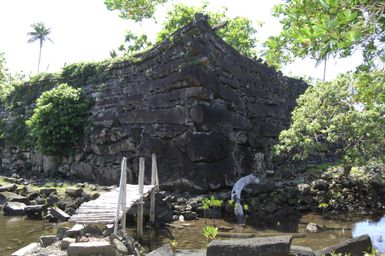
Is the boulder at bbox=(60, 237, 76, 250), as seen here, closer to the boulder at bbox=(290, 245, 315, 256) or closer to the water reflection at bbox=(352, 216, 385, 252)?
the boulder at bbox=(290, 245, 315, 256)

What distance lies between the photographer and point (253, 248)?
6.14 metres

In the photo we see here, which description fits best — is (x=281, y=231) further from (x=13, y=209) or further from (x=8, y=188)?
(x=8, y=188)

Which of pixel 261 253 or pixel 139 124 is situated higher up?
pixel 139 124

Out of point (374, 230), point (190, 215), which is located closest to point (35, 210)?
point (190, 215)

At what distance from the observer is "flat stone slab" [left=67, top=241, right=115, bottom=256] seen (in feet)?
19.1

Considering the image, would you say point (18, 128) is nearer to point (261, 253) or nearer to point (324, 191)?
point (324, 191)

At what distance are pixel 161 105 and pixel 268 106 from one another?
19.1 ft

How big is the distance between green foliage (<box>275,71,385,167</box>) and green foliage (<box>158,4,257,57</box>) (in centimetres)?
1342

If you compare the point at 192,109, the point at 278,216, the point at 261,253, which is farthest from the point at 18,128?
the point at 261,253

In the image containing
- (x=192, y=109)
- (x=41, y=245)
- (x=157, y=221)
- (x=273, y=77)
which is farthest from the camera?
(x=273, y=77)

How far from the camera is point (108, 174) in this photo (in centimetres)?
1429

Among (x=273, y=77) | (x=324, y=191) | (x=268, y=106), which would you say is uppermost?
(x=273, y=77)

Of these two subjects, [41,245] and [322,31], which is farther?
[41,245]

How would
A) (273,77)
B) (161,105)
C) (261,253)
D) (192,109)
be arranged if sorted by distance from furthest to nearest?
(273,77), (161,105), (192,109), (261,253)
